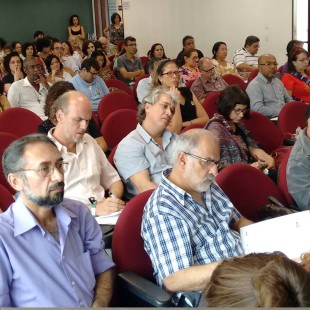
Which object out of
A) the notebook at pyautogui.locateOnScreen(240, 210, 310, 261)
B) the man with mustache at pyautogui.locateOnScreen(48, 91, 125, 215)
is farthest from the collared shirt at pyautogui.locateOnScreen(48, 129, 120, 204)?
the notebook at pyautogui.locateOnScreen(240, 210, 310, 261)

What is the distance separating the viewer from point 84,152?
3.14 metres

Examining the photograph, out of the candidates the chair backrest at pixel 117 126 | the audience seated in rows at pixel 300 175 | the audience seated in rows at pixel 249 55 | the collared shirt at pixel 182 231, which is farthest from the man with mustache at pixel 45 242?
the audience seated in rows at pixel 249 55

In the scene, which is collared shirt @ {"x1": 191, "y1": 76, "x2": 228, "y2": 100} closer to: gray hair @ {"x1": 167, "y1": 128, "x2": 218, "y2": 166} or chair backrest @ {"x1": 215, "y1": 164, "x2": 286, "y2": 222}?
chair backrest @ {"x1": 215, "y1": 164, "x2": 286, "y2": 222}

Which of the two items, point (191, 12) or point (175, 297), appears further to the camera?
point (191, 12)

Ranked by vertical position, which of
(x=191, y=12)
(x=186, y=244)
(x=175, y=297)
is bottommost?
(x=175, y=297)

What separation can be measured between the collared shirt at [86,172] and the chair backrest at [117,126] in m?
Result: 1.23

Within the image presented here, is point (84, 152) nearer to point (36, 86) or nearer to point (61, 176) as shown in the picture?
point (61, 176)

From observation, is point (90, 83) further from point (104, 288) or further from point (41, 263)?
point (41, 263)

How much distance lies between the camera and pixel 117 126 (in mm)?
4523

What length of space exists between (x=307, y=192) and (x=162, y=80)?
2.31 meters

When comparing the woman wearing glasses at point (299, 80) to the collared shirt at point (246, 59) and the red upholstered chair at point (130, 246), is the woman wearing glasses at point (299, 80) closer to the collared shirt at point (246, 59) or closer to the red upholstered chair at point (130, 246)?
the collared shirt at point (246, 59)

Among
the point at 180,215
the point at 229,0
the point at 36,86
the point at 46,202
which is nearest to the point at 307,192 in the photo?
the point at 180,215

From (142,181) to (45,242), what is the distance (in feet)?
3.97

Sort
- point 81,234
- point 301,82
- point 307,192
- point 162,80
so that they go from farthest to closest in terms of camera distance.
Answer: point 301,82
point 162,80
point 307,192
point 81,234
